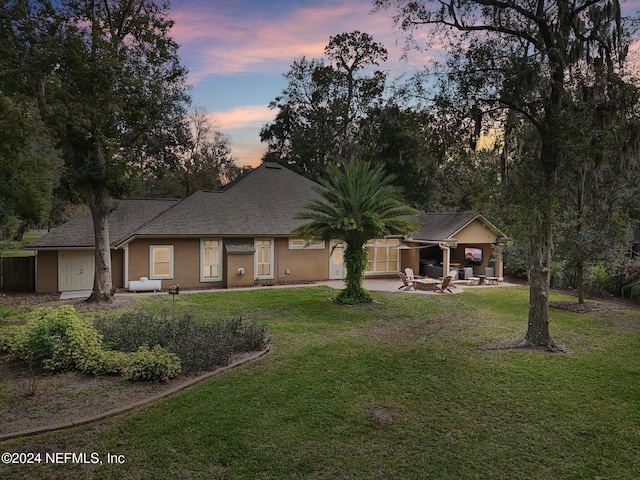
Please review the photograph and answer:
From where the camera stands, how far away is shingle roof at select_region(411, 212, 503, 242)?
19781mm

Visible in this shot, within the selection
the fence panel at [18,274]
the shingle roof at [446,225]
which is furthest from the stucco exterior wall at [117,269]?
the shingle roof at [446,225]

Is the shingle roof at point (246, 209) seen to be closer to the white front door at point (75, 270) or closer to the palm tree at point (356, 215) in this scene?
the palm tree at point (356, 215)

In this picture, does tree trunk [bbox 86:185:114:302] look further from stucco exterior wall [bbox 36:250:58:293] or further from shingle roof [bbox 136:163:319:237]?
stucco exterior wall [bbox 36:250:58:293]

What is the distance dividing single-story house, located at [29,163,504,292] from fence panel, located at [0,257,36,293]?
0.83 meters

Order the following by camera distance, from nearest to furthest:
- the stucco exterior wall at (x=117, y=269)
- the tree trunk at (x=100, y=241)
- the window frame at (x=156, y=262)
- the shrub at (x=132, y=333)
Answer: the shrub at (x=132, y=333) → the tree trunk at (x=100, y=241) → the stucco exterior wall at (x=117, y=269) → the window frame at (x=156, y=262)

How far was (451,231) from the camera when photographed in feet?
64.7

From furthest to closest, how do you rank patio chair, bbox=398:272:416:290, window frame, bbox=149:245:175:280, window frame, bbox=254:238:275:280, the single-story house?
window frame, bbox=254:238:275:280 → patio chair, bbox=398:272:416:290 → window frame, bbox=149:245:175:280 → the single-story house

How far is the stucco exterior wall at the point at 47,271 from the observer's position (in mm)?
15602

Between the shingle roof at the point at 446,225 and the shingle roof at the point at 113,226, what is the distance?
12841 mm

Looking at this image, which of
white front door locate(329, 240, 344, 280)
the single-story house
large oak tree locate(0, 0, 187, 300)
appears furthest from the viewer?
white front door locate(329, 240, 344, 280)

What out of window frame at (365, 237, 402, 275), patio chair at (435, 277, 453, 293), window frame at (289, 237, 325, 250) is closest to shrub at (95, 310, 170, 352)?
window frame at (289, 237, 325, 250)

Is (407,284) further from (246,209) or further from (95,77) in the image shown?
(95,77)

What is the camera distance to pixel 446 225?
2086 centimetres

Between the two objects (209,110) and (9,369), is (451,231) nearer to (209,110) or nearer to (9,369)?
(9,369)
